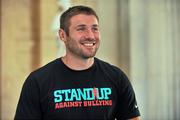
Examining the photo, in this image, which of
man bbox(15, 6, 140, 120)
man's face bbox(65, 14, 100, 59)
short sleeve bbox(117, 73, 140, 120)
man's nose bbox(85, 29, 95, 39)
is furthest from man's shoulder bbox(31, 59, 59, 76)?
short sleeve bbox(117, 73, 140, 120)

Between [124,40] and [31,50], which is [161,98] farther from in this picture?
[31,50]

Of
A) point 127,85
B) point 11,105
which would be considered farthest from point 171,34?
point 127,85

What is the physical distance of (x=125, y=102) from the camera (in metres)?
2.11

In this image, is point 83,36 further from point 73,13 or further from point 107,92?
point 107,92

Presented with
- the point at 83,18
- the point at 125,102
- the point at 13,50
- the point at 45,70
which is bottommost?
the point at 125,102

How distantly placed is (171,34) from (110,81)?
256cm

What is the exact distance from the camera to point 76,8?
6.93 ft

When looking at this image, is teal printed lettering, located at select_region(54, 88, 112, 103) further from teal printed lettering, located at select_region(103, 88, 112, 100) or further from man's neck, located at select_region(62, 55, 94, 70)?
man's neck, located at select_region(62, 55, 94, 70)

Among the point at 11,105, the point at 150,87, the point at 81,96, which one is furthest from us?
the point at 150,87

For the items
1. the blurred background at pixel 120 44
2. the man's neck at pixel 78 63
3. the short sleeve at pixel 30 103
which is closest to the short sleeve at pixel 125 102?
the man's neck at pixel 78 63

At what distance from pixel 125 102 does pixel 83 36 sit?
394 mm

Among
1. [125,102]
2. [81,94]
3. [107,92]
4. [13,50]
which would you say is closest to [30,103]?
[81,94]

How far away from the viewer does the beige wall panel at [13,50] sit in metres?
4.12

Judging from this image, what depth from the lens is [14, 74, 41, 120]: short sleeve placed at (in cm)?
197
